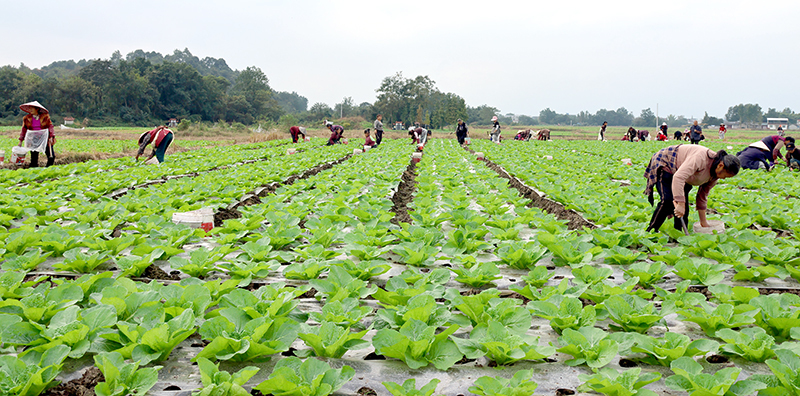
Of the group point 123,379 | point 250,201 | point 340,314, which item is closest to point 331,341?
point 340,314

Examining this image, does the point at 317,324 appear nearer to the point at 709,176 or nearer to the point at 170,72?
the point at 709,176

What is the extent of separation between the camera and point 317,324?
8.79 ft

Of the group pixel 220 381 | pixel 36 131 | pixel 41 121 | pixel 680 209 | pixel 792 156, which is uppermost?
pixel 41 121

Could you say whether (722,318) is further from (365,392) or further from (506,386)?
(365,392)

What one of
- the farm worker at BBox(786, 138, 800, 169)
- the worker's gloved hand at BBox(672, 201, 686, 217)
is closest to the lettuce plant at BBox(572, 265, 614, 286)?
the worker's gloved hand at BBox(672, 201, 686, 217)

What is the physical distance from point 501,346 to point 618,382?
1.62 ft

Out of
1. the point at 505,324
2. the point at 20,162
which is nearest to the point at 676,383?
the point at 505,324

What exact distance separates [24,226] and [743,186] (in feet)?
36.9

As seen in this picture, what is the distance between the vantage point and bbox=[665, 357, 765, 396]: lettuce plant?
69.7 inches

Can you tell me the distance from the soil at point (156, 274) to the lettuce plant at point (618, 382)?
9.55ft

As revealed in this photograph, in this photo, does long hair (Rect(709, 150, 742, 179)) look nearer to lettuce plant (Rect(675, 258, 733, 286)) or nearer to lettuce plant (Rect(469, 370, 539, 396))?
lettuce plant (Rect(675, 258, 733, 286))

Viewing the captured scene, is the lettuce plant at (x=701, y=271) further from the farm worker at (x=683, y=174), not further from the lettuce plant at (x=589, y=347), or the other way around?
the lettuce plant at (x=589, y=347)

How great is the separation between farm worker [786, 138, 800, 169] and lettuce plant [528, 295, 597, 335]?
12440mm

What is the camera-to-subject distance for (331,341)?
2.22m
